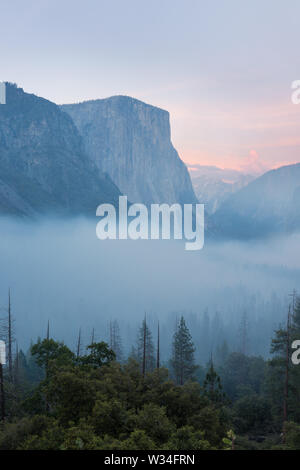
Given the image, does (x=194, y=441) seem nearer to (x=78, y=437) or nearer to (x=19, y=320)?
(x=78, y=437)

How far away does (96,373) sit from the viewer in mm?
30672

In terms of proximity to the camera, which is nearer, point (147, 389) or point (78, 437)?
point (78, 437)

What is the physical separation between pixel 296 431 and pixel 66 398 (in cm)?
1647

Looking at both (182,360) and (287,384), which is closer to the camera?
(287,384)

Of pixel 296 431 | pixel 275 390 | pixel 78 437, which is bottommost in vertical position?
pixel 275 390

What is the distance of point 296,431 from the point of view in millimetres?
24844

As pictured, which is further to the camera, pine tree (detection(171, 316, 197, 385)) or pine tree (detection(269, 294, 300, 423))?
pine tree (detection(171, 316, 197, 385))

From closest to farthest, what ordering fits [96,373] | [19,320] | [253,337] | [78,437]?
[78,437] < [96,373] < [253,337] < [19,320]

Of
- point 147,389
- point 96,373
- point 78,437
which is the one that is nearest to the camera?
point 78,437

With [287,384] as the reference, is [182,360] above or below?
below

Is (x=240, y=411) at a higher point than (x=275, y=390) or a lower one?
lower

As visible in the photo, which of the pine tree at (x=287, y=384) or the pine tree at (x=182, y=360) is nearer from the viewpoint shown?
the pine tree at (x=287, y=384)
